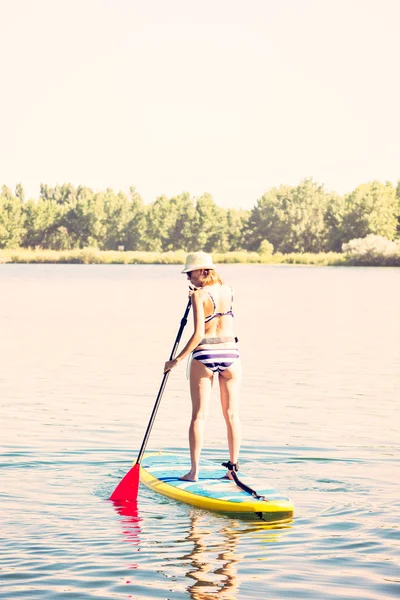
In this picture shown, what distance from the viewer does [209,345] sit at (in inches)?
415

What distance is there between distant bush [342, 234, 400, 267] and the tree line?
1774 cm

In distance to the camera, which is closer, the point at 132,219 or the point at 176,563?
the point at 176,563

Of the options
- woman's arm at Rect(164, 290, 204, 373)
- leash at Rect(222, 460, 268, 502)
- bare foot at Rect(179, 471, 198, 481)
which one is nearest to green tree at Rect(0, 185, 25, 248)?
bare foot at Rect(179, 471, 198, 481)

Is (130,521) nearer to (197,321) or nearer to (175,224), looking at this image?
(197,321)

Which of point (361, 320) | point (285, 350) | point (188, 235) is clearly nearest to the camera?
point (285, 350)

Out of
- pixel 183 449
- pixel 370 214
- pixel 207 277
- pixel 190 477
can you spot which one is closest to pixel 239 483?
pixel 190 477

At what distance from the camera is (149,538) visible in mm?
9609

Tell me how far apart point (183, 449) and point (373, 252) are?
101937mm

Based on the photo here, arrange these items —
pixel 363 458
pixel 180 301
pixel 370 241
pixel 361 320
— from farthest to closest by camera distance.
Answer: pixel 370 241 < pixel 180 301 < pixel 361 320 < pixel 363 458

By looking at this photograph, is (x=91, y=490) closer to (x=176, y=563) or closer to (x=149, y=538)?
(x=149, y=538)

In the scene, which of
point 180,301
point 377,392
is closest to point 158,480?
point 377,392

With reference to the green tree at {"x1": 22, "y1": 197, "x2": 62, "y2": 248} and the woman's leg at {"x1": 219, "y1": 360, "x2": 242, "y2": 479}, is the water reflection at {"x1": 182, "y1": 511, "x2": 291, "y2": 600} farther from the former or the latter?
the green tree at {"x1": 22, "y1": 197, "x2": 62, "y2": 248}

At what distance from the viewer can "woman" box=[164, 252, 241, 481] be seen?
410 inches

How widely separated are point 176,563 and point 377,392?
1095 centimetres
